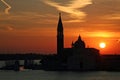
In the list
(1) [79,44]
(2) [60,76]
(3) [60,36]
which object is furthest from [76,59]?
(2) [60,76]

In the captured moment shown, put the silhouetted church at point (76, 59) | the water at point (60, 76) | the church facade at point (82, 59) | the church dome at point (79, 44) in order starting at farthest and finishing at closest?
the church dome at point (79, 44) < the silhouetted church at point (76, 59) < the church facade at point (82, 59) < the water at point (60, 76)

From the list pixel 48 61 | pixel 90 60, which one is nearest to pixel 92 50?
pixel 90 60

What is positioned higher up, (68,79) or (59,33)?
(59,33)

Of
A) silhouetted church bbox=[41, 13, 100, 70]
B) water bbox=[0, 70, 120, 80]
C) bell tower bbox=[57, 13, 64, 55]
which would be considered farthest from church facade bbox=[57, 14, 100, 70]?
water bbox=[0, 70, 120, 80]

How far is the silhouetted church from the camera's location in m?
155

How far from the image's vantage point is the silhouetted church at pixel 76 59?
508ft

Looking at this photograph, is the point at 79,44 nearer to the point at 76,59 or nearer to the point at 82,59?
the point at 76,59

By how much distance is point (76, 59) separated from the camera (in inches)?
6122

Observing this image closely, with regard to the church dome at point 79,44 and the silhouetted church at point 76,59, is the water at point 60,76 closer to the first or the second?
the silhouetted church at point 76,59

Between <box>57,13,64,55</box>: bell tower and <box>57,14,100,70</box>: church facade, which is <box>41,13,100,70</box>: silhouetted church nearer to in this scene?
<box>57,14,100,70</box>: church facade

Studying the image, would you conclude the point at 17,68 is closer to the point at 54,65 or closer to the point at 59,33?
the point at 54,65

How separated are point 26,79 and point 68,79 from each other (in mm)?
8506

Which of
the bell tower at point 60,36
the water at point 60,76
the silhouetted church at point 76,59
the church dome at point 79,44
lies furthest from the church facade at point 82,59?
the water at point 60,76

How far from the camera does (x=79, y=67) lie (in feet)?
510
